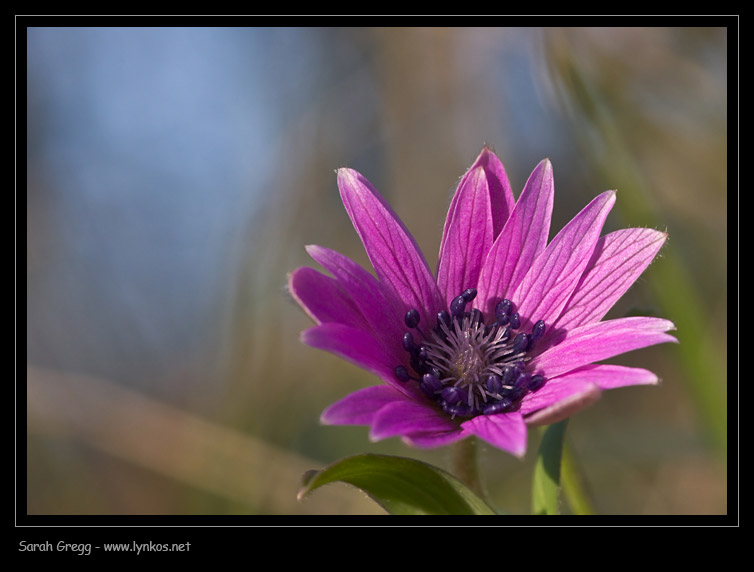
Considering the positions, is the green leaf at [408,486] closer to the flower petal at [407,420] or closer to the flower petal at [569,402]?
the flower petal at [407,420]

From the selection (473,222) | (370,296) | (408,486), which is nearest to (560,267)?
(473,222)

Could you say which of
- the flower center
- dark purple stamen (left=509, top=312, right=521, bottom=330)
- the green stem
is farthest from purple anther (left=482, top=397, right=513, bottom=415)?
the green stem

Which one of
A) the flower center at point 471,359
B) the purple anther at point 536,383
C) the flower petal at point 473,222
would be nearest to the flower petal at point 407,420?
the flower center at point 471,359

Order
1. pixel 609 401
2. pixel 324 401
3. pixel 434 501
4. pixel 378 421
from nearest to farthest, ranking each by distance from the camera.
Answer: pixel 378 421
pixel 434 501
pixel 324 401
pixel 609 401

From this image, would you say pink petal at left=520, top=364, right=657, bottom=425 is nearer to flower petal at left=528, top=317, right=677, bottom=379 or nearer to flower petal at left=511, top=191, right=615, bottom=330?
flower petal at left=528, top=317, right=677, bottom=379

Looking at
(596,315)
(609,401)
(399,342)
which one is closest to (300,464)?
(399,342)

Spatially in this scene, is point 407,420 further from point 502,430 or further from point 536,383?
point 536,383
